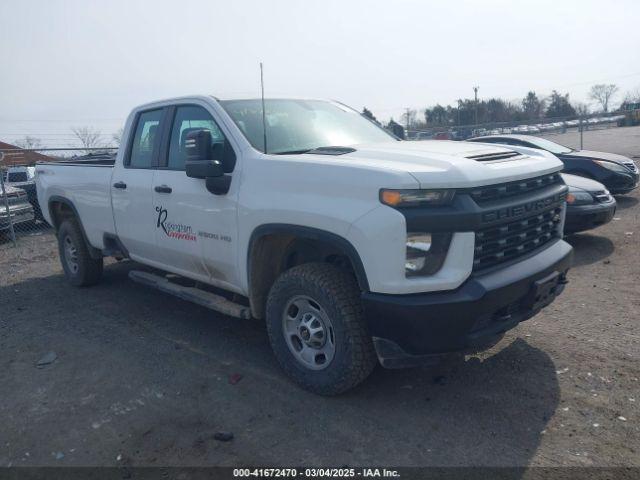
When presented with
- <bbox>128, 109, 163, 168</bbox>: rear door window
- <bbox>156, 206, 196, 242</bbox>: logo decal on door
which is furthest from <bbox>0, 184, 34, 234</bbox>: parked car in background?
<bbox>156, 206, 196, 242</bbox>: logo decal on door

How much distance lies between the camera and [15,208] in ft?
35.3

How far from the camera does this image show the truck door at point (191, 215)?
13.7 feet

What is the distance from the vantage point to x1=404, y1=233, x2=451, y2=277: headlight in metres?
3.09

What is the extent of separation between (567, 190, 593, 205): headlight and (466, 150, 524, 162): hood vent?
3.89m

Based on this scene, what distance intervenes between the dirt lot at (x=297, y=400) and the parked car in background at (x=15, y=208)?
569 centimetres

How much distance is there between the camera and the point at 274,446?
3.23 metres

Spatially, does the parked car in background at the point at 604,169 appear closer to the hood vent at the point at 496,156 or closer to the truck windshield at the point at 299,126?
the truck windshield at the point at 299,126

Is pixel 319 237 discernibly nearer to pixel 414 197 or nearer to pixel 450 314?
pixel 414 197

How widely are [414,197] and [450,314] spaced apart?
2.25ft

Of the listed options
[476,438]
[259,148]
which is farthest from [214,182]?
[476,438]

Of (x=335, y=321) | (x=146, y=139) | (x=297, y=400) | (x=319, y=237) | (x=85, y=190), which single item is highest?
(x=146, y=139)

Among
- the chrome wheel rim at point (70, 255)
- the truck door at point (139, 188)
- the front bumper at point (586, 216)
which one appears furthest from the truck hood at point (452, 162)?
the chrome wheel rim at point (70, 255)

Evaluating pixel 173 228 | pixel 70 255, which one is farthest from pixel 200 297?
pixel 70 255

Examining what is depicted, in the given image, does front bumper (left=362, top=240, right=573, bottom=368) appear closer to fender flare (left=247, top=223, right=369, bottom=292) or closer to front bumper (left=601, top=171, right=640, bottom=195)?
fender flare (left=247, top=223, right=369, bottom=292)
